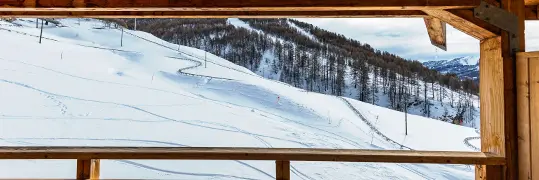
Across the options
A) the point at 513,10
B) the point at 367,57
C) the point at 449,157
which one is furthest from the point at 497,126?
the point at 367,57

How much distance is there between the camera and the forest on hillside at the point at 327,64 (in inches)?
1547

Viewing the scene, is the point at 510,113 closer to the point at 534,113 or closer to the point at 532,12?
the point at 534,113

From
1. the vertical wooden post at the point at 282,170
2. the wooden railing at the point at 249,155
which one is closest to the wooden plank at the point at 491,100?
the wooden railing at the point at 249,155

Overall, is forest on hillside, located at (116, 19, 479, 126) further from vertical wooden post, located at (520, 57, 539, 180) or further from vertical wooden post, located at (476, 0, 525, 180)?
vertical wooden post, located at (520, 57, 539, 180)

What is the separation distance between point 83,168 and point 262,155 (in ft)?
3.72

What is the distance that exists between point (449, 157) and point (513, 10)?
1.01m

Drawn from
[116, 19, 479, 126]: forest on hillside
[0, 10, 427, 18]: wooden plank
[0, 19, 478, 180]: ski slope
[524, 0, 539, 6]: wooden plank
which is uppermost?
[116, 19, 479, 126]: forest on hillside

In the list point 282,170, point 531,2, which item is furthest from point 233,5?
point 531,2

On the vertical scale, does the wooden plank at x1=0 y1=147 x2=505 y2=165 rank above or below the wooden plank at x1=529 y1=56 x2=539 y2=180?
below

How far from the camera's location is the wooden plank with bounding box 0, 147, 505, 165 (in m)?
2.46

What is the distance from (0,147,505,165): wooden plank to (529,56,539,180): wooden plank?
0.58 feet

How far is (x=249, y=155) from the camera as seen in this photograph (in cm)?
251

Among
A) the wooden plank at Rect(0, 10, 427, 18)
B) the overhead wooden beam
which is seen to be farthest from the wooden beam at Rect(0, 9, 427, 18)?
the overhead wooden beam

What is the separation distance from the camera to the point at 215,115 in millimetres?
16078
